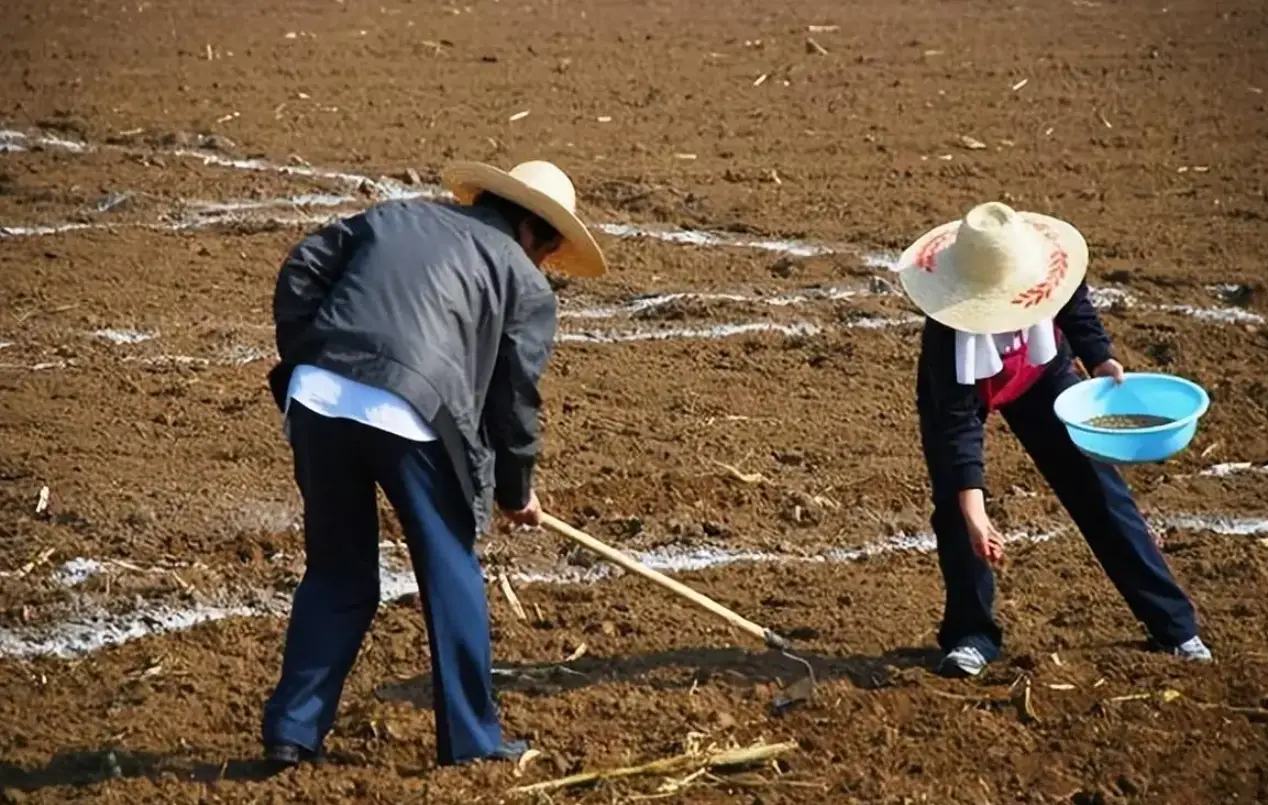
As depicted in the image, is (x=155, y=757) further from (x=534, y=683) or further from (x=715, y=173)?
(x=715, y=173)

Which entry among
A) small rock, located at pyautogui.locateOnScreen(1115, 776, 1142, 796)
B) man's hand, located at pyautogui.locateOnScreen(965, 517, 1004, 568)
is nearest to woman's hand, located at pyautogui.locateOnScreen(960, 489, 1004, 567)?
man's hand, located at pyautogui.locateOnScreen(965, 517, 1004, 568)

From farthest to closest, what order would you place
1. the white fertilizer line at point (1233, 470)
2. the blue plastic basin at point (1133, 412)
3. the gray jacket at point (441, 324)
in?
the white fertilizer line at point (1233, 470) → the blue plastic basin at point (1133, 412) → the gray jacket at point (441, 324)

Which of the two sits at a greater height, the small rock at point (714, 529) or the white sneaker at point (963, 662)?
the white sneaker at point (963, 662)

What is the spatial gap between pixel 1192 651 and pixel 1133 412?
32.1 inches

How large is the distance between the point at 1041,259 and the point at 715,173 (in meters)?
6.30

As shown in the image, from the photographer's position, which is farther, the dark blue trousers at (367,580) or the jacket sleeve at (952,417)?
the jacket sleeve at (952,417)

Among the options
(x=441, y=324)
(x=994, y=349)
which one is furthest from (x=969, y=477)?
(x=441, y=324)

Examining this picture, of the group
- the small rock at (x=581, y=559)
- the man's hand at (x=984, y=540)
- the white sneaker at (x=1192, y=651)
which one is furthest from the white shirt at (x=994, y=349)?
the small rock at (x=581, y=559)

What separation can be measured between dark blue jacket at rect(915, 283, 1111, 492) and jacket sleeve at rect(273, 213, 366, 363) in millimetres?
1806

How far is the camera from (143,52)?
1545 centimetres

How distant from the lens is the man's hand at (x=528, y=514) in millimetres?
6109

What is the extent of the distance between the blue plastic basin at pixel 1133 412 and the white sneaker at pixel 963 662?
0.79 metres

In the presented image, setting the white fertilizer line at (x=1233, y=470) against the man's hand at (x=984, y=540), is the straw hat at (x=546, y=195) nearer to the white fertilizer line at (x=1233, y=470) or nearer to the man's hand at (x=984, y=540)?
the man's hand at (x=984, y=540)

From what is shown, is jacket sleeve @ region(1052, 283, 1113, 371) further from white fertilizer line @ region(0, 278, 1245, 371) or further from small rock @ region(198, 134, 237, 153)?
small rock @ region(198, 134, 237, 153)
